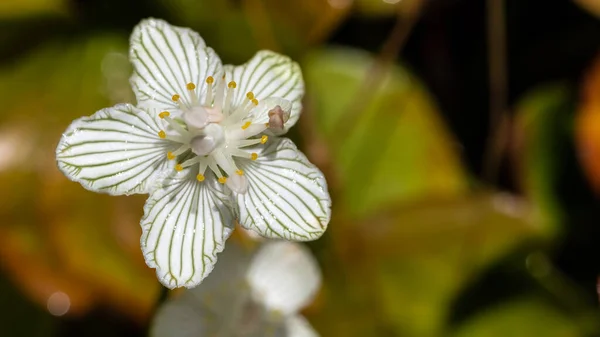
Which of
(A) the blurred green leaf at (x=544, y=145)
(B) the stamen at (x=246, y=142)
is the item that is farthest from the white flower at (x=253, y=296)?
(A) the blurred green leaf at (x=544, y=145)

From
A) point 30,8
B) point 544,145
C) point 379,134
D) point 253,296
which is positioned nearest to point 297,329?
point 253,296

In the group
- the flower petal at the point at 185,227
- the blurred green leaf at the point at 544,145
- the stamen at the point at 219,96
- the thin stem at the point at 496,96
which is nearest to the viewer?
the flower petal at the point at 185,227

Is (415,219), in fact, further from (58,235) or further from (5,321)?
(5,321)

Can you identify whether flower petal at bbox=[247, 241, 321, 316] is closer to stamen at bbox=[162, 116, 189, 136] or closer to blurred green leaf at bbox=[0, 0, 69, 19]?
stamen at bbox=[162, 116, 189, 136]

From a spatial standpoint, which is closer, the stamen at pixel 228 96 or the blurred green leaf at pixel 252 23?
the stamen at pixel 228 96

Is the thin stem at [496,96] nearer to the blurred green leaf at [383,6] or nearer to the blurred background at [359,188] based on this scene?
the blurred background at [359,188]

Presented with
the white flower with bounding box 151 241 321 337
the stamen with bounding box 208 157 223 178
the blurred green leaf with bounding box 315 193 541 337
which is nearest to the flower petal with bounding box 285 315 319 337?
the white flower with bounding box 151 241 321 337

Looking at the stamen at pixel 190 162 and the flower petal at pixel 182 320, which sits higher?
the stamen at pixel 190 162

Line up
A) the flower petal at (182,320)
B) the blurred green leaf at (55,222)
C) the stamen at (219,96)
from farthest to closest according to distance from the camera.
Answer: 1. the blurred green leaf at (55,222)
2. the flower petal at (182,320)
3. the stamen at (219,96)

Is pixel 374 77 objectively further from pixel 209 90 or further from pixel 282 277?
pixel 209 90

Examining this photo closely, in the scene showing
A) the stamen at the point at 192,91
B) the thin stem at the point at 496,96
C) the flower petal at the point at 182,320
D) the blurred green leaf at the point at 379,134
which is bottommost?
the flower petal at the point at 182,320
